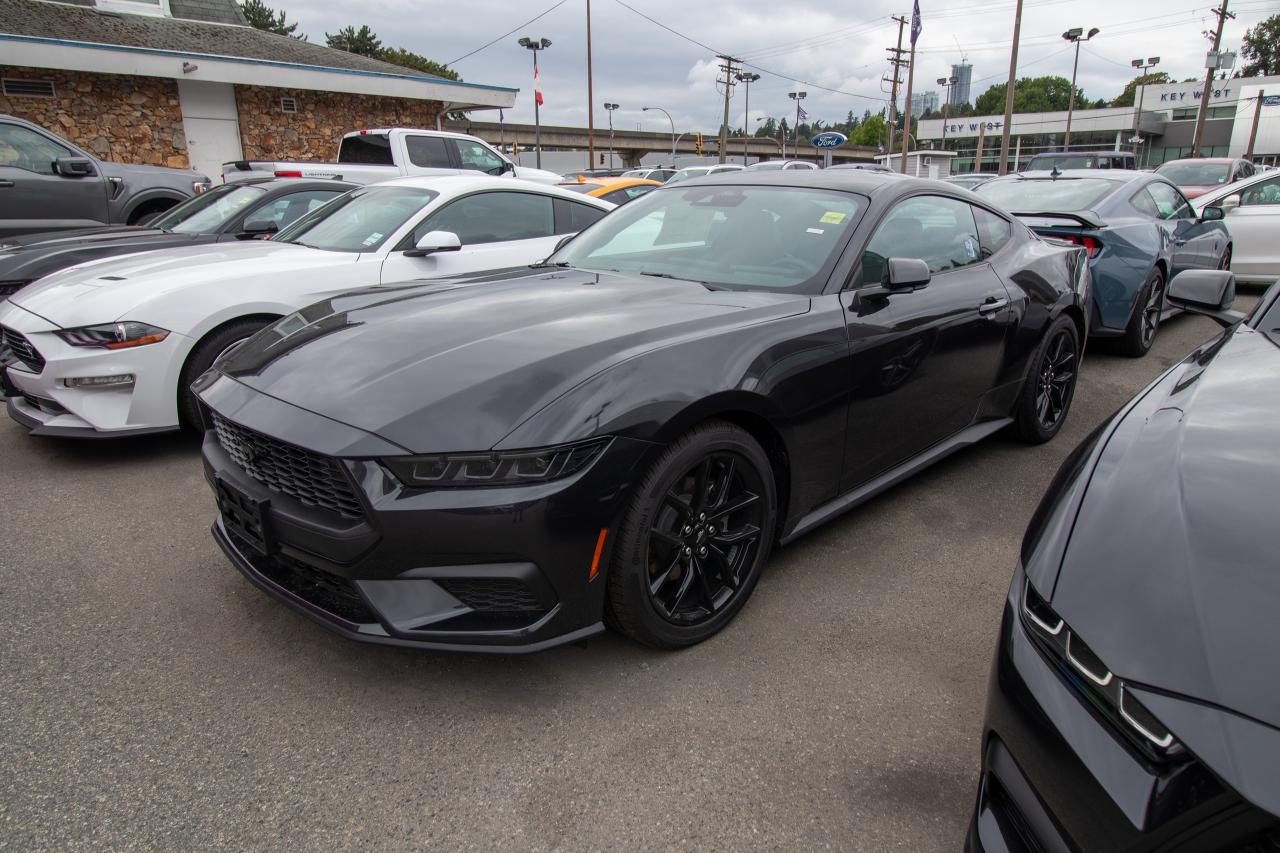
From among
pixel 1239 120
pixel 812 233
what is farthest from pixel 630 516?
pixel 1239 120

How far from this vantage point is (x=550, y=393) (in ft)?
6.84

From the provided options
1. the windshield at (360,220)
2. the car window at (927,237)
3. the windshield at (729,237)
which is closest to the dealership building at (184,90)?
the windshield at (360,220)

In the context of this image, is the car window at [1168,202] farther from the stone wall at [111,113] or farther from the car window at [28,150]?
the stone wall at [111,113]

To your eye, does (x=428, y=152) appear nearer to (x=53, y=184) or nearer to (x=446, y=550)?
(x=53, y=184)

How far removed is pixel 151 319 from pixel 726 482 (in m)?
3.20

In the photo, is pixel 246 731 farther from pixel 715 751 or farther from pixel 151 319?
pixel 151 319

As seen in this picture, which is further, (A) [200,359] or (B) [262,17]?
(B) [262,17]

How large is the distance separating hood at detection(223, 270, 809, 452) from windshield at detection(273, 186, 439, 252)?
2.00m

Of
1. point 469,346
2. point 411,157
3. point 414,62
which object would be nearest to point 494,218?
point 469,346

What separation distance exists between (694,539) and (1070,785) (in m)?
1.31

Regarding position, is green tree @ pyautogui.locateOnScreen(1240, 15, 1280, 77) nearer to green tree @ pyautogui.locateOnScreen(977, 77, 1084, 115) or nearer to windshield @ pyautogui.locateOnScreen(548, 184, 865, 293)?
green tree @ pyautogui.locateOnScreen(977, 77, 1084, 115)

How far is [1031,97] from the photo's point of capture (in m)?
114

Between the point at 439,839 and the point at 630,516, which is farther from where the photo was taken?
the point at 630,516

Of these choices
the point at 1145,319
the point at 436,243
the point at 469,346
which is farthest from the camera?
the point at 1145,319
